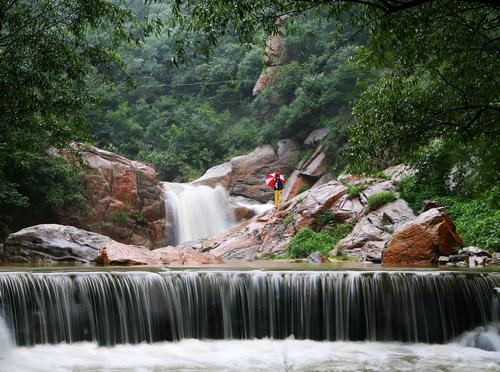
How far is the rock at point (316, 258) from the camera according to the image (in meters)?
19.3

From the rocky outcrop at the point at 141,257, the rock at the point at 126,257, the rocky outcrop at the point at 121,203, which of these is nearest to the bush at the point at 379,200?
the rocky outcrop at the point at 141,257

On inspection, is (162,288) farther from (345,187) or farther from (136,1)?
(136,1)

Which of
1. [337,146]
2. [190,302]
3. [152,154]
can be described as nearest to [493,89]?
[190,302]

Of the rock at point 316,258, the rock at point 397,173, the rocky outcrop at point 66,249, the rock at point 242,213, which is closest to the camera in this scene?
the rocky outcrop at point 66,249

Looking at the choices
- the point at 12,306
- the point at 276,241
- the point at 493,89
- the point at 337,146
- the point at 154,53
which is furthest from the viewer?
the point at 154,53

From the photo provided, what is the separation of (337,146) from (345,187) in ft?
33.0

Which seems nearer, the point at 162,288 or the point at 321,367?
the point at 321,367

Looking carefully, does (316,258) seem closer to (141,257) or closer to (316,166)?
(141,257)

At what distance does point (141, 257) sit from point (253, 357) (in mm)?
7302

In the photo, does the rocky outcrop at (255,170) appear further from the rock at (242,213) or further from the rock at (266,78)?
the rock at (266,78)

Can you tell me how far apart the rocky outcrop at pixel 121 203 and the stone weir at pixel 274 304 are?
15.5 meters

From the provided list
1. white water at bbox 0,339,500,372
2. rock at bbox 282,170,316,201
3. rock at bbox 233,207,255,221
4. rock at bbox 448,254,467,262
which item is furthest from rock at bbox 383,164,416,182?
white water at bbox 0,339,500,372

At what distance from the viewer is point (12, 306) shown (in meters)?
11.4

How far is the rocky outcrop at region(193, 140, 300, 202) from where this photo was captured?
3573cm
